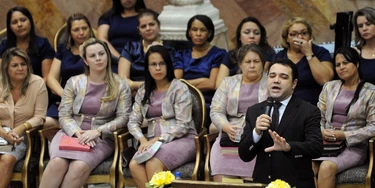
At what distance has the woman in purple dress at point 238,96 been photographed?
8812mm

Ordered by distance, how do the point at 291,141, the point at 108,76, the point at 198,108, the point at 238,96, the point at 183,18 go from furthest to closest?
1. the point at 183,18
2. the point at 108,76
3. the point at 198,108
4. the point at 238,96
5. the point at 291,141

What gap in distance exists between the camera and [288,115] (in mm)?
7465

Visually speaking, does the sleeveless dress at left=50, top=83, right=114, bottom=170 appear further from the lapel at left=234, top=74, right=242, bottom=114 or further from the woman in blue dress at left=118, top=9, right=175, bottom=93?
the lapel at left=234, top=74, right=242, bottom=114

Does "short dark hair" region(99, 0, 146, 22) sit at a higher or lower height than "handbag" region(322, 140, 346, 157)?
higher

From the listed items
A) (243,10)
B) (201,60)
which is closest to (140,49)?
(201,60)

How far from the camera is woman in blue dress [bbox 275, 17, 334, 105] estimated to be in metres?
9.23

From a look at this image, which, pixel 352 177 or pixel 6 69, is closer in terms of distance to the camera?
pixel 352 177

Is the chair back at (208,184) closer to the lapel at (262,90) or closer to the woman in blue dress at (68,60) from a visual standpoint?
the lapel at (262,90)

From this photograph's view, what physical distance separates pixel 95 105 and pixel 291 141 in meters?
2.45

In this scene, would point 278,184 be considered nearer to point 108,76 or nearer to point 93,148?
point 93,148

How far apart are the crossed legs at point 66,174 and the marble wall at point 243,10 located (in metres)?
3.12

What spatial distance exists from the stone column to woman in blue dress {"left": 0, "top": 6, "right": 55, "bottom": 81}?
1285 millimetres

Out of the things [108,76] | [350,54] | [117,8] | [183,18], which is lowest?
[108,76]

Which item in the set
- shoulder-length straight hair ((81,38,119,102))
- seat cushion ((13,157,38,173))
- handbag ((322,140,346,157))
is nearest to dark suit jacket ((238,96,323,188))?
handbag ((322,140,346,157))
